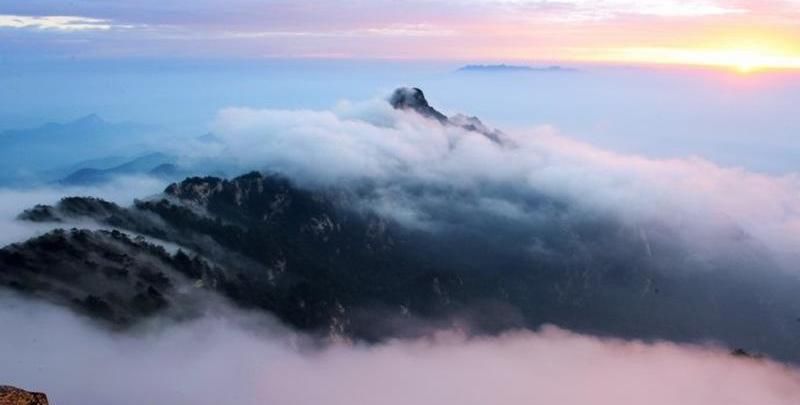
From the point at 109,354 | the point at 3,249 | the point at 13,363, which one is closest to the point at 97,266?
the point at 3,249

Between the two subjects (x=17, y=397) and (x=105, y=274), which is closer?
(x=17, y=397)

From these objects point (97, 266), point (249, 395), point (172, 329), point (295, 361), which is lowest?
point (295, 361)

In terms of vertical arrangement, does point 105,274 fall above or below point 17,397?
below

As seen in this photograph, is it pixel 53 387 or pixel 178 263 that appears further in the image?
pixel 178 263

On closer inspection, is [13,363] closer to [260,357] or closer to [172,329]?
[172,329]

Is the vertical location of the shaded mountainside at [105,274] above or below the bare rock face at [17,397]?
below

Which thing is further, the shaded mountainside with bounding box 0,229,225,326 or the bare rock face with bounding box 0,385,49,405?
the shaded mountainside with bounding box 0,229,225,326

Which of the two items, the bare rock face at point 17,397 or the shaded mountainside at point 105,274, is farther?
the shaded mountainside at point 105,274

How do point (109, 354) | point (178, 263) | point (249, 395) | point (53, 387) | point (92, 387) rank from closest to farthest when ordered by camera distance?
1. point (53, 387)
2. point (92, 387)
3. point (109, 354)
4. point (249, 395)
5. point (178, 263)

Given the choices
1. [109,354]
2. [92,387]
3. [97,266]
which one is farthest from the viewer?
[97,266]

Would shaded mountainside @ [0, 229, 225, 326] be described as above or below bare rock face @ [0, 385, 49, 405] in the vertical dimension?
below

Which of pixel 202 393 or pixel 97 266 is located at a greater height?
pixel 97 266
